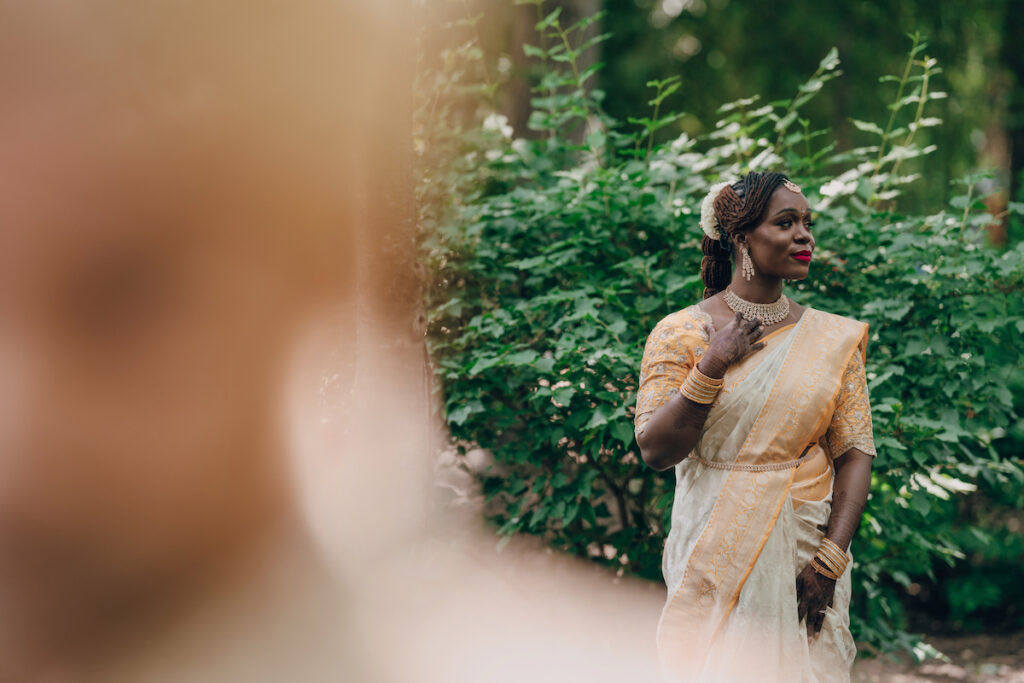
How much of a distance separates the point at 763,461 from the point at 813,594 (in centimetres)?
41

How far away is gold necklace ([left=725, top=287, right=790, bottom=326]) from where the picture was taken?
2.66 meters

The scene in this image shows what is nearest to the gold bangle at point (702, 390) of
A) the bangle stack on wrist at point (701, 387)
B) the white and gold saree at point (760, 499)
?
the bangle stack on wrist at point (701, 387)

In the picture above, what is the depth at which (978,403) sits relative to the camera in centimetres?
379

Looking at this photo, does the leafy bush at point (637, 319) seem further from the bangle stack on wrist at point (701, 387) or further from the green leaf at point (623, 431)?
the bangle stack on wrist at point (701, 387)

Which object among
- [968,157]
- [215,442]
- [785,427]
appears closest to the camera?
[785,427]

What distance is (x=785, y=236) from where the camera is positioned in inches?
101

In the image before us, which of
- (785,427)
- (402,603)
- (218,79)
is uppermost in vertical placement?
(218,79)

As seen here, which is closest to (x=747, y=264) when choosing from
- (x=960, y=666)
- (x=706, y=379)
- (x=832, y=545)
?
(x=706, y=379)

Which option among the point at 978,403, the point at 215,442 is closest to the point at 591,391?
the point at 978,403

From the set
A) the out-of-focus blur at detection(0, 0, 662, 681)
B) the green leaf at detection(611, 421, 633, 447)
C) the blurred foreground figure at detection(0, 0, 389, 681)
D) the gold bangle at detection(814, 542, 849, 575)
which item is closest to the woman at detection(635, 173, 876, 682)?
the gold bangle at detection(814, 542, 849, 575)

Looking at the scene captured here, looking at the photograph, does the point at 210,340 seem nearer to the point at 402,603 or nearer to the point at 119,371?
the point at 119,371

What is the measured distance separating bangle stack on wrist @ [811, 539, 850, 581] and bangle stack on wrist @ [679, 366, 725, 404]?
0.58 m

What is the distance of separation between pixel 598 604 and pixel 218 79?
3.33m

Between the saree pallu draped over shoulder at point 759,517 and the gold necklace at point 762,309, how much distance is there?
7cm
